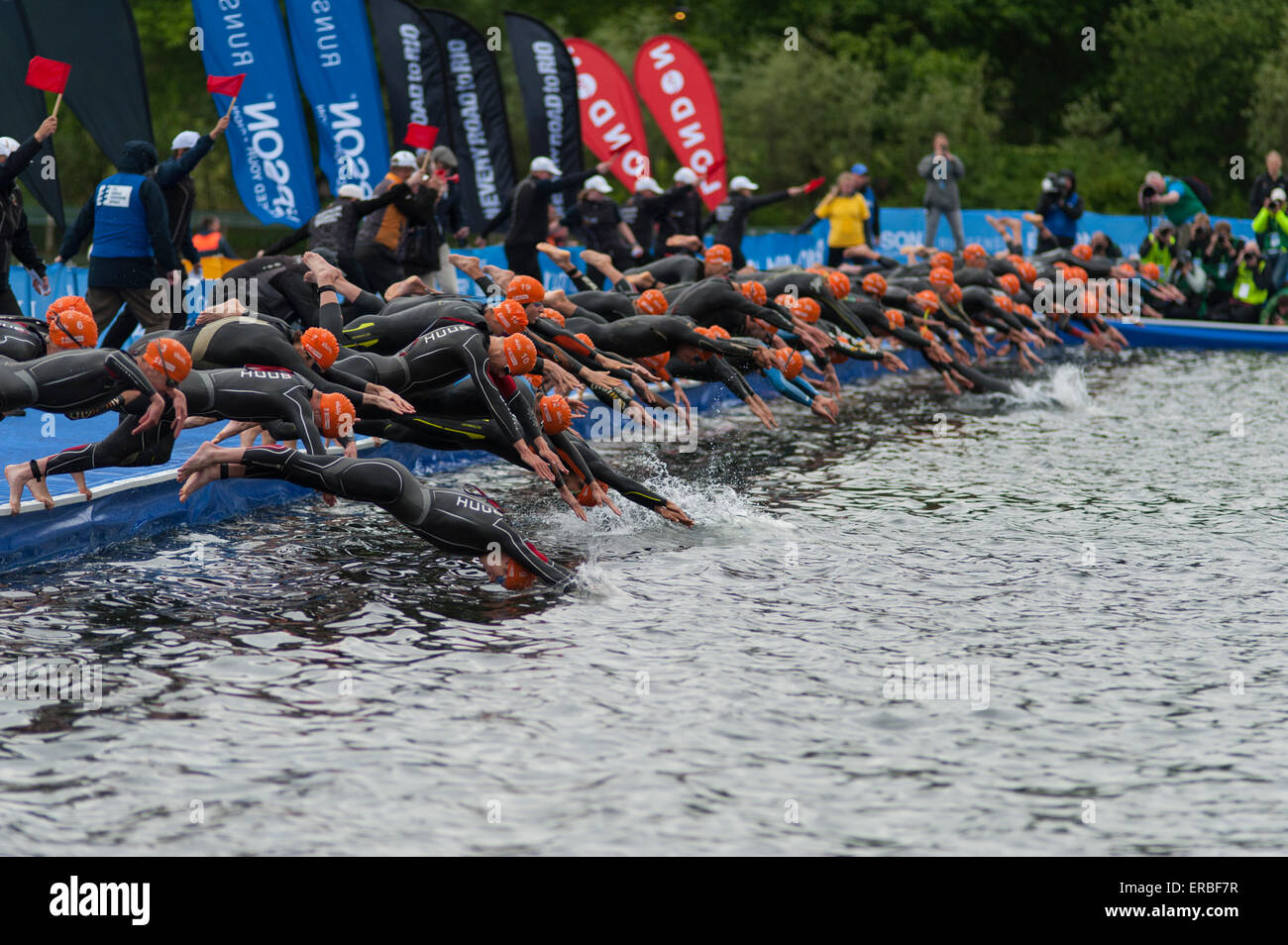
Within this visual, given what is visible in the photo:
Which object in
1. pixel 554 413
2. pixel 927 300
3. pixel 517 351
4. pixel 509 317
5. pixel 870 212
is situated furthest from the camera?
pixel 870 212

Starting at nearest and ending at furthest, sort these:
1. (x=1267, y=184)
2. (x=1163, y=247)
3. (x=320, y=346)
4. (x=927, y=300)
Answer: (x=320, y=346) → (x=927, y=300) → (x=1267, y=184) → (x=1163, y=247)

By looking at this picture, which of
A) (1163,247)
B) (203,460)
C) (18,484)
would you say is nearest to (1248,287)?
(1163,247)

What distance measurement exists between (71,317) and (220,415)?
1.20m

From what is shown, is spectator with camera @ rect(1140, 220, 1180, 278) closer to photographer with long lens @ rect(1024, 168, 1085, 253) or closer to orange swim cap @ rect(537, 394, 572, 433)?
photographer with long lens @ rect(1024, 168, 1085, 253)

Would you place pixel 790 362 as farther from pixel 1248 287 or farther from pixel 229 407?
pixel 1248 287

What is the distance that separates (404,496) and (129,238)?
19.5 feet

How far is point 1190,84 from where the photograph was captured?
3925 centimetres

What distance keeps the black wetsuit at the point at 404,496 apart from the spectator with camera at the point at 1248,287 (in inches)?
742

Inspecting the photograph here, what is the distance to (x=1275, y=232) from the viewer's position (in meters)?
23.5

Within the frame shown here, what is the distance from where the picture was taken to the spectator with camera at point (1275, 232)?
23.2m

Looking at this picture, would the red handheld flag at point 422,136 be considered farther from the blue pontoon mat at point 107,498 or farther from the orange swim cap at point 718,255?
the blue pontoon mat at point 107,498

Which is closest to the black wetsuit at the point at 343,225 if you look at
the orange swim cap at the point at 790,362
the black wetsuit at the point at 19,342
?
the orange swim cap at the point at 790,362

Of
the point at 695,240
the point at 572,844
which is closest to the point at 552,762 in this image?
the point at 572,844
